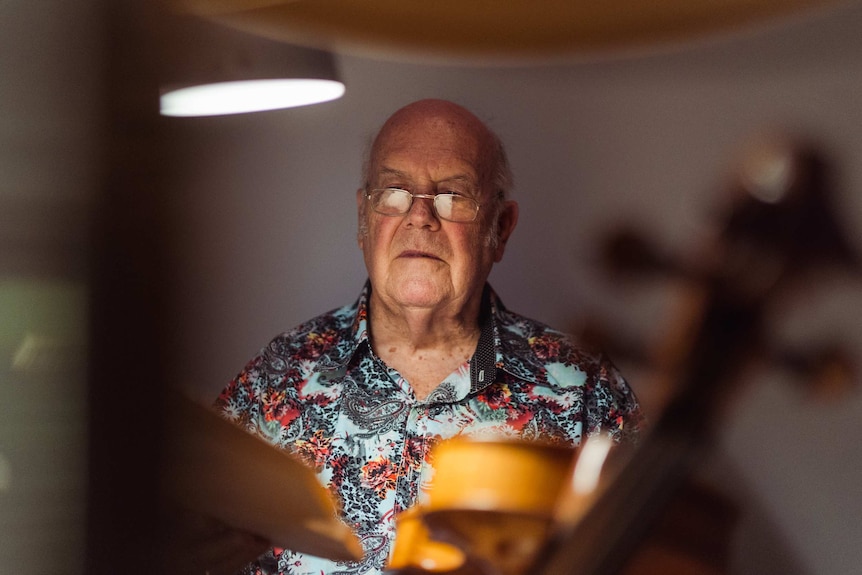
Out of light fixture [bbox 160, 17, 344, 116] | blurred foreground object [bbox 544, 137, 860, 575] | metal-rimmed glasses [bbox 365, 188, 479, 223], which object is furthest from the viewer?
metal-rimmed glasses [bbox 365, 188, 479, 223]

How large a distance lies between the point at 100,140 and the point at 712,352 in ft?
1.90

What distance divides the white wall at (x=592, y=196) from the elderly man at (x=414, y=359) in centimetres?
4

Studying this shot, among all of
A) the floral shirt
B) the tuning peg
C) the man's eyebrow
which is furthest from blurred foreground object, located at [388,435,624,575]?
the man's eyebrow

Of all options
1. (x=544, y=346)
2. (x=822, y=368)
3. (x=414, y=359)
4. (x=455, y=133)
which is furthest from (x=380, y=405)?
(x=822, y=368)

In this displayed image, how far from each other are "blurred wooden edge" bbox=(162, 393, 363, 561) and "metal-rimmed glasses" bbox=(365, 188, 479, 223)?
0.92 feet

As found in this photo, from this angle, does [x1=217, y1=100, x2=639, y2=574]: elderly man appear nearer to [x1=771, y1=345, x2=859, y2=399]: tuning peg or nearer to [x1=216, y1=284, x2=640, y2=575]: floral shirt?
[x1=216, y1=284, x2=640, y2=575]: floral shirt

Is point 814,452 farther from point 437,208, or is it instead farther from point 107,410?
point 107,410

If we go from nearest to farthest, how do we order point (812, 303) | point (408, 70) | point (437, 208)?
point (812, 303) → point (408, 70) → point (437, 208)

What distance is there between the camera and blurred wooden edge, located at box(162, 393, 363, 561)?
679mm

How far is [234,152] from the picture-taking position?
0.70 m

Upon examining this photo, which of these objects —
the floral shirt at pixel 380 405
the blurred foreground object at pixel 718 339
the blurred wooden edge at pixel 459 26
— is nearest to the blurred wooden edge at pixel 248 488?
the floral shirt at pixel 380 405

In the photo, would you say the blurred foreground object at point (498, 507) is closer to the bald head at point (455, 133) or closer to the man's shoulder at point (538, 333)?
the man's shoulder at point (538, 333)

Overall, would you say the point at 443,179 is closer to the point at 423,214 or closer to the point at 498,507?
the point at 423,214

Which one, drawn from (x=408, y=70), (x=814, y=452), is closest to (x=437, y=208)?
(x=408, y=70)
